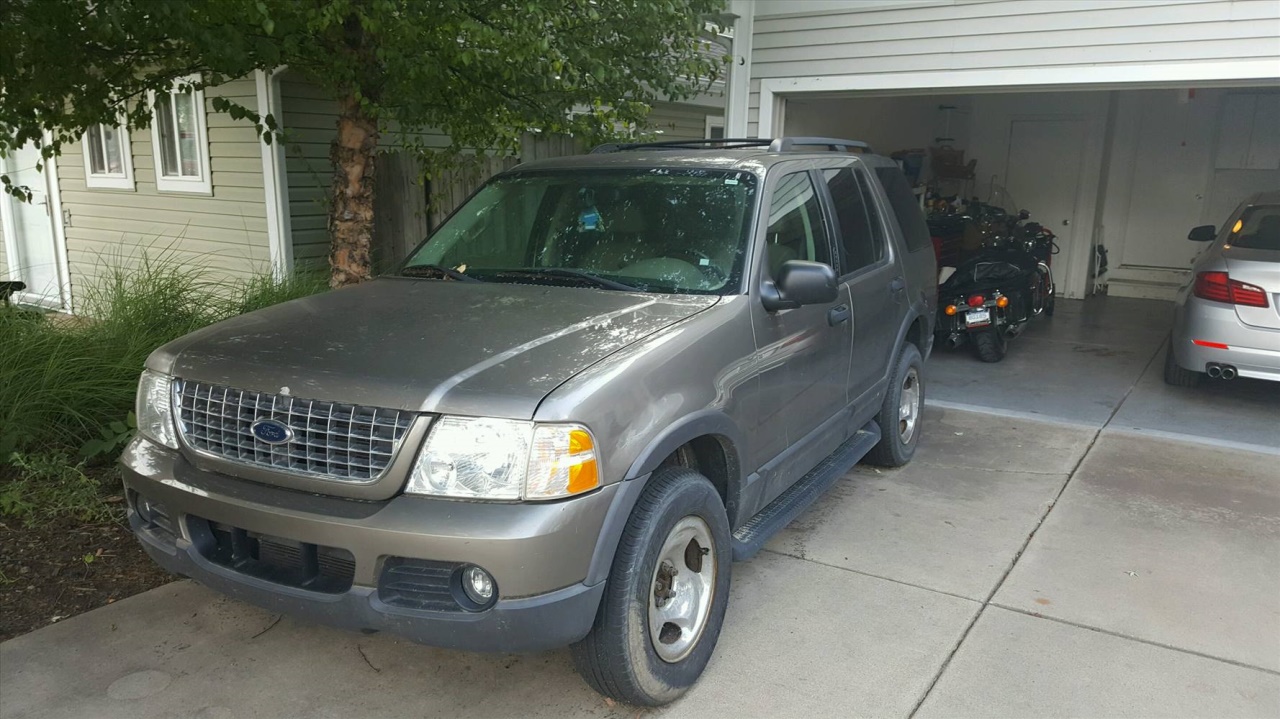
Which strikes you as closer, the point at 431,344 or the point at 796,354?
the point at 431,344

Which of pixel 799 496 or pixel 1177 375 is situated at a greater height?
pixel 799 496

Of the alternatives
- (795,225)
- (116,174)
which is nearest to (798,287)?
(795,225)

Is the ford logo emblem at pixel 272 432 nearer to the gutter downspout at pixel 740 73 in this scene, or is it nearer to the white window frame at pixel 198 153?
the gutter downspout at pixel 740 73

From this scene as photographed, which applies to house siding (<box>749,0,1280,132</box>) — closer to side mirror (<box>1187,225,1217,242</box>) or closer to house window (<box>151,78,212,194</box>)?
side mirror (<box>1187,225,1217,242</box>)

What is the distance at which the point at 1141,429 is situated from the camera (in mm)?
6586

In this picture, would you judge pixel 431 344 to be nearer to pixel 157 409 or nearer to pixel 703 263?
pixel 157 409

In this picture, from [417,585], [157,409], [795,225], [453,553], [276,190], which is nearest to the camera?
[453,553]

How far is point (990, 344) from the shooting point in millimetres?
8664

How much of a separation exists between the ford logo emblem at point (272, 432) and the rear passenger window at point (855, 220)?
2.75 metres

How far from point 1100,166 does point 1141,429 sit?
7.17m

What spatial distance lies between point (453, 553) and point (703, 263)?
1.72m

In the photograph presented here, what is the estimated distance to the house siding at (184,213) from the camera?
30.7ft

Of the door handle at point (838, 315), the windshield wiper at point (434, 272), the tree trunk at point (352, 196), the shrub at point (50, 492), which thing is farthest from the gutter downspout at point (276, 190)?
the door handle at point (838, 315)

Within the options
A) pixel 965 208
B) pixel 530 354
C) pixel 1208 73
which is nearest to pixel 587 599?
pixel 530 354
